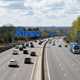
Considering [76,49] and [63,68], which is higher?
[63,68]

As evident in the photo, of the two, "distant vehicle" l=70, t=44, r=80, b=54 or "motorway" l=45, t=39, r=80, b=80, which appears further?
"distant vehicle" l=70, t=44, r=80, b=54

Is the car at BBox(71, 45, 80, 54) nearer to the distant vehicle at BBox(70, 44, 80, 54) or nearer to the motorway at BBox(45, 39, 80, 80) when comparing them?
the distant vehicle at BBox(70, 44, 80, 54)

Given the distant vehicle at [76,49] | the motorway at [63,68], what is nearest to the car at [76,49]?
the distant vehicle at [76,49]

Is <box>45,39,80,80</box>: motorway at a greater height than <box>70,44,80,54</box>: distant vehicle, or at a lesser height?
greater

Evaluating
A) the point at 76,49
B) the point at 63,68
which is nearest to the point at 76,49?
the point at 76,49

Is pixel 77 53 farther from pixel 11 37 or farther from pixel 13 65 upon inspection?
pixel 11 37

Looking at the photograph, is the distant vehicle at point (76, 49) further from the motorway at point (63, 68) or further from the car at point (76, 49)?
the motorway at point (63, 68)

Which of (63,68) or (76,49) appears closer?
(63,68)

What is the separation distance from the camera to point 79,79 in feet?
122

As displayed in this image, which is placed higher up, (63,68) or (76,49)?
(63,68)

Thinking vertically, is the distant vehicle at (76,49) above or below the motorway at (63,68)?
below

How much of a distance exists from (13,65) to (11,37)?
12868 centimetres

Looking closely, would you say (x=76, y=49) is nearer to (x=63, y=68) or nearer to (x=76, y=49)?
(x=76, y=49)

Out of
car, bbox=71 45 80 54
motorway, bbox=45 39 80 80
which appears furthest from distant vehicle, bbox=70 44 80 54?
motorway, bbox=45 39 80 80
